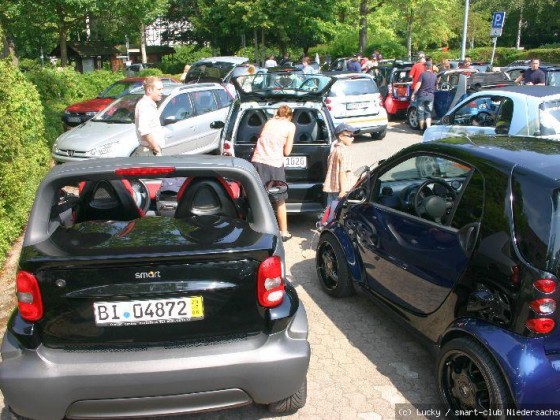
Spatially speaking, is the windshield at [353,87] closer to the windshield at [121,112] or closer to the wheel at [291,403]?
the windshield at [121,112]

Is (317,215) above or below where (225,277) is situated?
below

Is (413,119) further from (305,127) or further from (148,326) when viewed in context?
(148,326)

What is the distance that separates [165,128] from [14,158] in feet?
15.0

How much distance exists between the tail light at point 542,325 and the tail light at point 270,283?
52.9 inches

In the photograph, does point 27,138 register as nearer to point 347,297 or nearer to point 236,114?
point 236,114

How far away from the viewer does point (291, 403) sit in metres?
3.30

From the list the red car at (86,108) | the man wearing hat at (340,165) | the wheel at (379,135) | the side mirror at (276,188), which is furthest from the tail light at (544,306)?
the red car at (86,108)

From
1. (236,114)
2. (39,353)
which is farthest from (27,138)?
(39,353)

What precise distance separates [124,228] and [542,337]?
2.38 metres

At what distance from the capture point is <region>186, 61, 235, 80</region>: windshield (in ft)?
66.2

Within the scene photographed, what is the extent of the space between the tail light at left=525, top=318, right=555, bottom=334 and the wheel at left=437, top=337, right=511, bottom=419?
0.99 feet

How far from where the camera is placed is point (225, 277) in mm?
2824

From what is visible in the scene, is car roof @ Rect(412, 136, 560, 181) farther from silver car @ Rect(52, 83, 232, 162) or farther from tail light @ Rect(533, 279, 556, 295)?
silver car @ Rect(52, 83, 232, 162)

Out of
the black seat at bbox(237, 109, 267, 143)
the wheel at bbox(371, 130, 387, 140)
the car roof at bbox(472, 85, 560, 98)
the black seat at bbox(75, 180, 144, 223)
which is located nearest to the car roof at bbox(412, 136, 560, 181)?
the black seat at bbox(75, 180, 144, 223)
